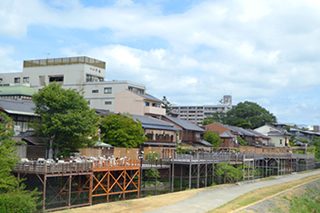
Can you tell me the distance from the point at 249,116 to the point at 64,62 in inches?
2870

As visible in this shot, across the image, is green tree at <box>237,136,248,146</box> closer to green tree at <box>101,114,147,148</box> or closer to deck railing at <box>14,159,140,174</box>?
green tree at <box>101,114,147,148</box>

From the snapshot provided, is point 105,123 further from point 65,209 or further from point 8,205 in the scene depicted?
point 8,205

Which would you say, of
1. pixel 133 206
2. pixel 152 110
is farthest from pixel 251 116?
pixel 133 206

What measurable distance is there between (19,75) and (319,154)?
73758 millimetres

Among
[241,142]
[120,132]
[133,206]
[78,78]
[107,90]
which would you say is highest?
[78,78]

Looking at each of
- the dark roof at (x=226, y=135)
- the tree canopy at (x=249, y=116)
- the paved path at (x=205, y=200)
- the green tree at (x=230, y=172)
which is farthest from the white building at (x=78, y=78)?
the tree canopy at (x=249, y=116)

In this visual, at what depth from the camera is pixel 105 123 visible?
44.1m

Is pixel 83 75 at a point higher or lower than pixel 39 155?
higher

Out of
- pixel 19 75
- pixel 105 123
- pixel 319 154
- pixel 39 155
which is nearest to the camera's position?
pixel 39 155

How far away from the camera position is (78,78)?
7306 cm

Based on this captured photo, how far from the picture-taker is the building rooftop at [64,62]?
75312mm

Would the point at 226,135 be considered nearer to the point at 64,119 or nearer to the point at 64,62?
the point at 64,62

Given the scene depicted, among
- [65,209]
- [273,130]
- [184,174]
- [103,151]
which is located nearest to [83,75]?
[184,174]

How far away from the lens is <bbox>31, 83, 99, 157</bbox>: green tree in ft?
104
